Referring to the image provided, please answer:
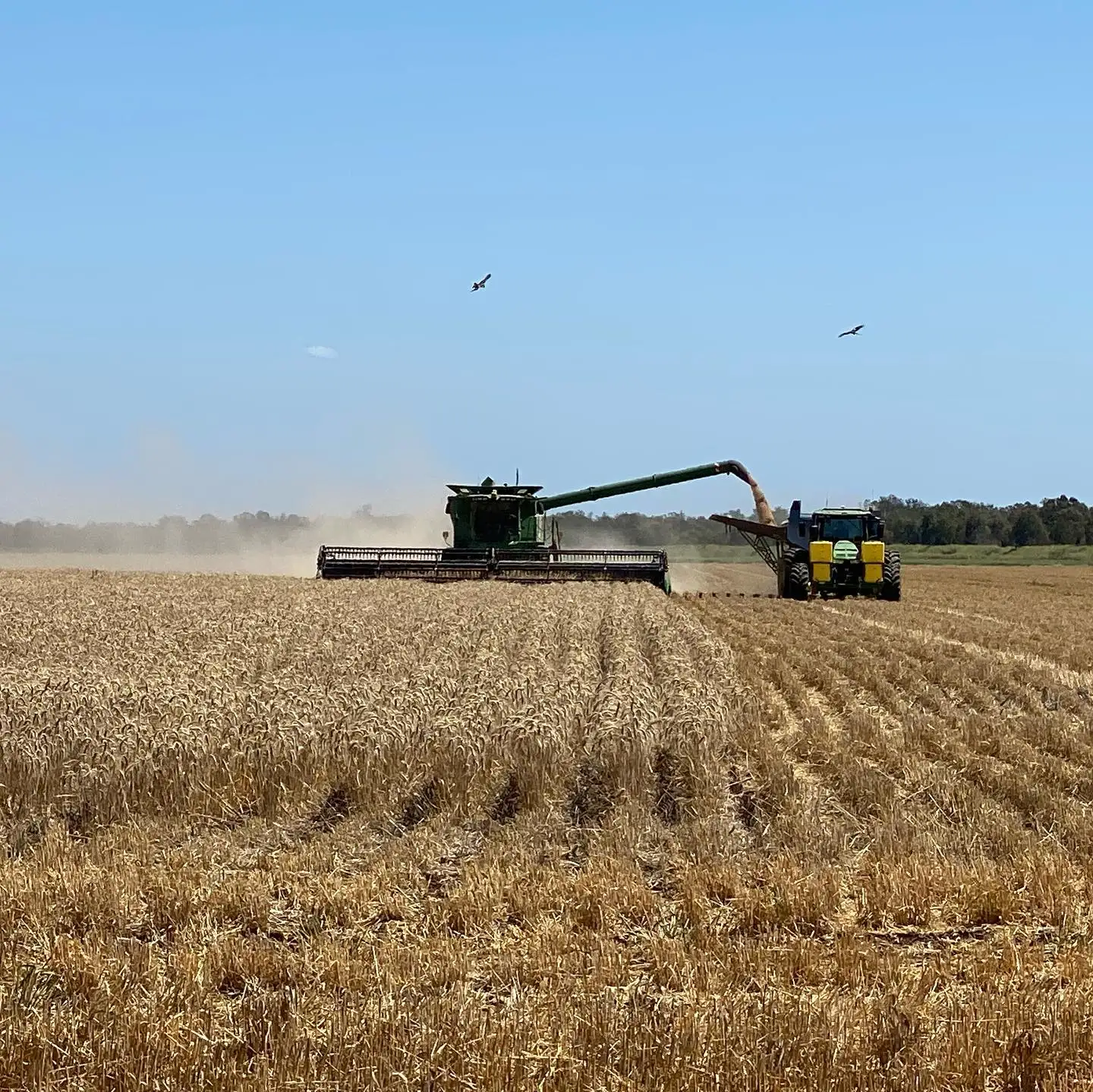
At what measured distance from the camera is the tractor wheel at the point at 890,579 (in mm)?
29266

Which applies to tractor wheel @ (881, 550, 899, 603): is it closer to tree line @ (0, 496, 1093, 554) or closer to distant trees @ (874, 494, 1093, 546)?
tree line @ (0, 496, 1093, 554)

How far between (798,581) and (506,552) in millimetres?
7295

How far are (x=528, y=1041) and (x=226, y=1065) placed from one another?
100 cm

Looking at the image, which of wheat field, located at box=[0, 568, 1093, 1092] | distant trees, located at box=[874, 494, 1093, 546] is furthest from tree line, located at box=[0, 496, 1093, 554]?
wheat field, located at box=[0, 568, 1093, 1092]

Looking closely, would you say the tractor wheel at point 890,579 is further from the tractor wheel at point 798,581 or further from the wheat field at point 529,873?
the wheat field at point 529,873

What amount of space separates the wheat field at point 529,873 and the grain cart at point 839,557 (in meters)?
15.7

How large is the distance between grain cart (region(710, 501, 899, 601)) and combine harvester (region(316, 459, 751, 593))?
3126 millimetres

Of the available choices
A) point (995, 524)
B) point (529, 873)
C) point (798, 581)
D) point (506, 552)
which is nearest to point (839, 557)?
point (798, 581)

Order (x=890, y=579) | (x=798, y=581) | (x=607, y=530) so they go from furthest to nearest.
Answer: (x=607, y=530) → (x=890, y=579) → (x=798, y=581)

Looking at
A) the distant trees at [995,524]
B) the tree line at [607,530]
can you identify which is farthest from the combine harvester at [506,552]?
the distant trees at [995,524]

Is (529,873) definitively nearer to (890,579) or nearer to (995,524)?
(890,579)

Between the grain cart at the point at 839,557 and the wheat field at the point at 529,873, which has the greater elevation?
the grain cart at the point at 839,557

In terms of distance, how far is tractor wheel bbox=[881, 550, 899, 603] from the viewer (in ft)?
96.0

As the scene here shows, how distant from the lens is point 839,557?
29.2m
